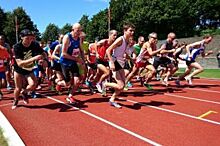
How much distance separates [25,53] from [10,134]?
2.90 m

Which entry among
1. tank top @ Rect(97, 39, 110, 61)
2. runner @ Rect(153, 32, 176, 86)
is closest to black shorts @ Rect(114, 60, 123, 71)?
tank top @ Rect(97, 39, 110, 61)

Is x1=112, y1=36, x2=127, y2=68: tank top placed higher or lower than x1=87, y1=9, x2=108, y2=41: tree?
lower

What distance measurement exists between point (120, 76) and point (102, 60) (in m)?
2.34

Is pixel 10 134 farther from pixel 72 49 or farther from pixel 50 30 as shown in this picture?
pixel 50 30

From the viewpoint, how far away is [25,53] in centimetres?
834

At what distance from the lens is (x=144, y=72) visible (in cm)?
1526

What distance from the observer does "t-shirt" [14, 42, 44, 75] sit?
8297mm

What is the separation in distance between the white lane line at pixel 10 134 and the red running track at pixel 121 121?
0.18 meters

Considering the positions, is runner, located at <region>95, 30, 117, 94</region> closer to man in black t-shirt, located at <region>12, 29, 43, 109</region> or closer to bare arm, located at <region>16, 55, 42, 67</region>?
man in black t-shirt, located at <region>12, 29, 43, 109</region>

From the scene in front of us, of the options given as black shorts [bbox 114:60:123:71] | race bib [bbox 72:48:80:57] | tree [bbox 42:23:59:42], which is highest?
tree [bbox 42:23:59:42]

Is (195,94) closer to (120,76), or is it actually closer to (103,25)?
(120,76)

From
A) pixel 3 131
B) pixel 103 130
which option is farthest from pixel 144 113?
pixel 3 131

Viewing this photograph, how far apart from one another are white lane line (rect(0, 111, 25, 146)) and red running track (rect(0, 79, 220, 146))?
0.18 meters

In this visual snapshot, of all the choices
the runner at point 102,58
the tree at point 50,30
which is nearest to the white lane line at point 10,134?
the runner at point 102,58
